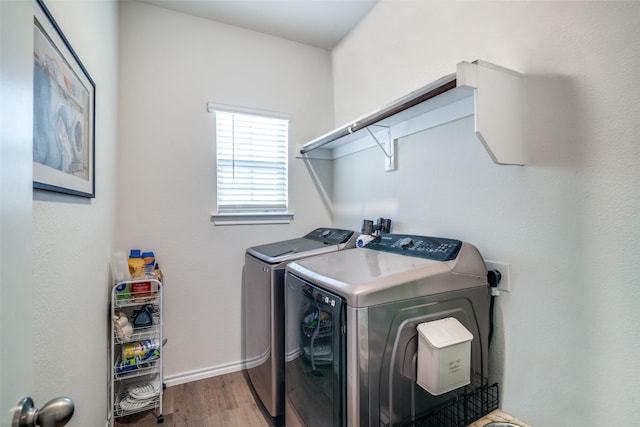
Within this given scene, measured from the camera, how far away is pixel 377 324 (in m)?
1.03

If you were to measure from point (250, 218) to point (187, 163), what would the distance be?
2.04ft

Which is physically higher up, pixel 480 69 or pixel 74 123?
pixel 480 69

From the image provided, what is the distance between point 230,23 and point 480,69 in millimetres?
2031

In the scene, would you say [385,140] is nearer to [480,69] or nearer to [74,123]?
[480,69]

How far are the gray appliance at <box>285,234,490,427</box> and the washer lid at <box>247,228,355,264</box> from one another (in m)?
0.34

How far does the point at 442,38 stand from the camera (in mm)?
1612

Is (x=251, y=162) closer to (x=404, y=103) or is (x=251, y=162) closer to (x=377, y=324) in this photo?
(x=404, y=103)

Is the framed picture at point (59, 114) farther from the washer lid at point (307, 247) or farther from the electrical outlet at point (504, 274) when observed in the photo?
the electrical outlet at point (504, 274)

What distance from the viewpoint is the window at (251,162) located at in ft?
7.75

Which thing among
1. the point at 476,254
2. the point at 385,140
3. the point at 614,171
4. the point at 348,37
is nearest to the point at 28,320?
the point at 476,254

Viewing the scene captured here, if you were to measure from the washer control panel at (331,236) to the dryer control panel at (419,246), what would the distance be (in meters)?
0.25

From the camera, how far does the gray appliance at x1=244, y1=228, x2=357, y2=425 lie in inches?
67.7

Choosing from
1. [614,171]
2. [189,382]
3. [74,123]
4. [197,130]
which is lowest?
[189,382]

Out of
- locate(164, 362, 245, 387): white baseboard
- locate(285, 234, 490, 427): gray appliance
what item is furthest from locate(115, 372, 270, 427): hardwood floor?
locate(285, 234, 490, 427): gray appliance
